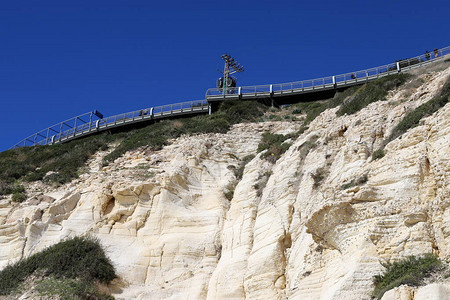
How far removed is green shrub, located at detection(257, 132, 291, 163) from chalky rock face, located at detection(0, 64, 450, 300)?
39 centimetres

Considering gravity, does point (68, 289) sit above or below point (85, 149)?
below

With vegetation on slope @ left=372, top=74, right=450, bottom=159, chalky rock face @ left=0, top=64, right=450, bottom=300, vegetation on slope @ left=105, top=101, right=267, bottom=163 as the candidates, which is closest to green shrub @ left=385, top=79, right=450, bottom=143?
vegetation on slope @ left=372, top=74, right=450, bottom=159

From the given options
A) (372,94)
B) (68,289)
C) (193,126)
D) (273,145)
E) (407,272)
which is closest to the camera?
(407,272)

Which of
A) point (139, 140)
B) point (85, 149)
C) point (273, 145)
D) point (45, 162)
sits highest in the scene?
point (139, 140)

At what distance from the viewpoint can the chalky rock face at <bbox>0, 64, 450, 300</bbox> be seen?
13789 millimetres

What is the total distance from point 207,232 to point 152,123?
19424 millimetres

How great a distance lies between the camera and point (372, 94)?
82.2 ft

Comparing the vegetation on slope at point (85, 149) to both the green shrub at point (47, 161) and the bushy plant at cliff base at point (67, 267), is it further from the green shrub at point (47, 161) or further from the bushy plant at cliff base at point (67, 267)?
the bushy plant at cliff base at point (67, 267)

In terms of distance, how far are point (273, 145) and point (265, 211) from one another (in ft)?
20.4

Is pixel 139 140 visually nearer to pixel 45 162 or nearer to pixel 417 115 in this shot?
pixel 45 162

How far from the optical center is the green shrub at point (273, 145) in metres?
25.5

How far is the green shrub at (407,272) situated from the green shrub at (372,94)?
12.2 meters

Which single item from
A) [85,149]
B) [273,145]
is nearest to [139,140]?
[85,149]

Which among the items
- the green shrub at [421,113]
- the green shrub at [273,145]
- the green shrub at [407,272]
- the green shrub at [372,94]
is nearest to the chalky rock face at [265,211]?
the green shrub at [407,272]
